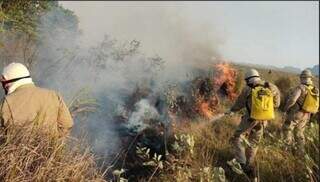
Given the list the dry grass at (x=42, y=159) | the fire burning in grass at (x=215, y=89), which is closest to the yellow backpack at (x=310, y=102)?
the fire burning in grass at (x=215, y=89)

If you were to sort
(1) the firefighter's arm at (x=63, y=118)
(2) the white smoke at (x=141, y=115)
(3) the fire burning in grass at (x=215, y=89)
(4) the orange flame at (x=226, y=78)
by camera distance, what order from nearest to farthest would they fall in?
1. (1) the firefighter's arm at (x=63, y=118)
2. (2) the white smoke at (x=141, y=115)
3. (3) the fire burning in grass at (x=215, y=89)
4. (4) the orange flame at (x=226, y=78)

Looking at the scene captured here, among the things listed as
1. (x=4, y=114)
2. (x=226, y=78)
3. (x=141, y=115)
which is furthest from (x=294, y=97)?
(x=226, y=78)

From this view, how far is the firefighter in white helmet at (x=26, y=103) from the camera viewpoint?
20.2 feet

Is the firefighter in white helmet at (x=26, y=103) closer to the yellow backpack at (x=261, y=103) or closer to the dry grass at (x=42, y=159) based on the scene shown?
Result: the dry grass at (x=42, y=159)

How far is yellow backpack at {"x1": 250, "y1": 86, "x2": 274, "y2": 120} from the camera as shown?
32.4 feet

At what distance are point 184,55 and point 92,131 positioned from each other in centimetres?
1078

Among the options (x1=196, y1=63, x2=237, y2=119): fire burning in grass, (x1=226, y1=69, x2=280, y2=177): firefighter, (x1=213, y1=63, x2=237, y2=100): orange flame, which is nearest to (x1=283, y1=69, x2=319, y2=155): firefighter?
(x1=226, y1=69, x2=280, y2=177): firefighter

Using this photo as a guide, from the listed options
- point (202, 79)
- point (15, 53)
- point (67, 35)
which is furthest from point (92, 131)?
point (202, 79)

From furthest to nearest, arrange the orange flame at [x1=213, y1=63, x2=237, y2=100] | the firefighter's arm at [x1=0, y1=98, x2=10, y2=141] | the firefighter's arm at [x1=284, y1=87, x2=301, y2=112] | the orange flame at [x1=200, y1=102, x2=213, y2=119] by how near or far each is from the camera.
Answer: the orange flame at [x1=213, y1=63, x2=237, y2=100] < the orange flame at [x1=200, y1=102, x2=213, y2=119] < the firefighter's arm at [x1=284, y1=87, x2=301, y2=112] < the firefighter's arm at [x1=0, y1=98, x2=10, y2=141]

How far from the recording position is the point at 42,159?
17.2 ft

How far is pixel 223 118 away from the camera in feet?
50.3

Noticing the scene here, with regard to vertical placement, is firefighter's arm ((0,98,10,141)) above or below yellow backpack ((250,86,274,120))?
above

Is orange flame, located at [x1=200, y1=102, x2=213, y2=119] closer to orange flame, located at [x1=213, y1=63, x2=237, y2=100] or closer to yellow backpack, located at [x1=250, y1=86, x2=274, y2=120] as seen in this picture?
orange flame, located at [x1=213, y1=63, x2=237, y2=100]

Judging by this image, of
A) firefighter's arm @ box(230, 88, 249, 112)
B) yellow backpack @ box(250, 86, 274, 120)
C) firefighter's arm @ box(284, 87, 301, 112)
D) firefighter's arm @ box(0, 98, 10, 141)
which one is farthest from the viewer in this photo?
firefighter's arm @ box(284, 87, 301, 112)
